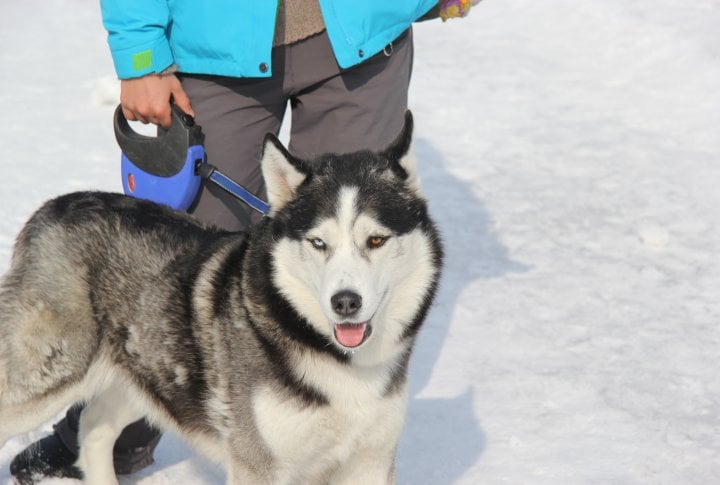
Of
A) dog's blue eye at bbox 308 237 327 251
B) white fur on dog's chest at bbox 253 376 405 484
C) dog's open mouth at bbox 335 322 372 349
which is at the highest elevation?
dog's blue eye at bbox 308 237 327 251

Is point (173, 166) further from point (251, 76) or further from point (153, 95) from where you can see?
point (251, 76)

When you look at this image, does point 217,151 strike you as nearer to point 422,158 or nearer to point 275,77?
point 275,77

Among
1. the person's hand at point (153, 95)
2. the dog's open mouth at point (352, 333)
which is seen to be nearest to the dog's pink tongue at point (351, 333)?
the dog's open mouth at point (352, 333)

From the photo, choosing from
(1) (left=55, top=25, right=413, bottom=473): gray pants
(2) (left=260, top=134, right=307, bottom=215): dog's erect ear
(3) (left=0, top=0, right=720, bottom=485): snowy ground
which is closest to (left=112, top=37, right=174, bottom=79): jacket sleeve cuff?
(1) (left=55, top=25, right=413, bottom=473): gray pants

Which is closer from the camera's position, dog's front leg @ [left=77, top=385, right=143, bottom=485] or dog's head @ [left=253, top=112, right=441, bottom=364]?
dog's head @ [left=253, top=112, right=441, bottom=364]

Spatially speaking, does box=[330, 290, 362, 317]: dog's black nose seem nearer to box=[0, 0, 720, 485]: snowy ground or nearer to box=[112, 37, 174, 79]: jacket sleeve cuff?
box=[112, 37, 174, 79]: jacket sleeve cuff

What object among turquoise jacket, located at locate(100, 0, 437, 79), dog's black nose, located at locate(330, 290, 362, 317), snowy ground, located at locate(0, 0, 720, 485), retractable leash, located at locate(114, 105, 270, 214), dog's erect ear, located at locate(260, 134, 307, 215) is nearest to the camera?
dog's black nose, located at locate(330, 290, 362, 317)

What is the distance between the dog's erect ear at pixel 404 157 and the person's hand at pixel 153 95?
854 mm

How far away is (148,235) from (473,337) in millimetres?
2282

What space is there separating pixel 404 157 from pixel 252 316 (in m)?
0.70

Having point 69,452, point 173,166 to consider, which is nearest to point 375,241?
point 173,166

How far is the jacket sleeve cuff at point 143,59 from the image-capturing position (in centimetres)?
363

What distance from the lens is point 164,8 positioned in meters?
3.69

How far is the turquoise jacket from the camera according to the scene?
360 centimetres
